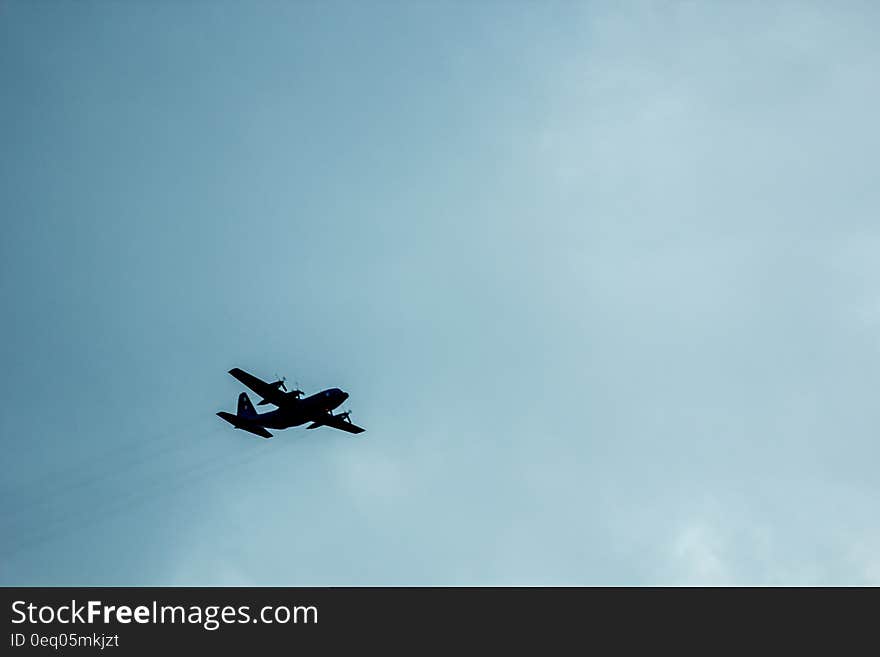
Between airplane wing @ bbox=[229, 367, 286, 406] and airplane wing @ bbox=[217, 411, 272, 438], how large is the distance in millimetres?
6803

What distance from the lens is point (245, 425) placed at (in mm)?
99000

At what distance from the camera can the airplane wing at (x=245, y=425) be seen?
98500 mm

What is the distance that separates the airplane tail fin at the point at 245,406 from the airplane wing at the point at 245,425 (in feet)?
18.1

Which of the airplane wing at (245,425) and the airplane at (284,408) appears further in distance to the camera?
the airplane wing at (245,425)
